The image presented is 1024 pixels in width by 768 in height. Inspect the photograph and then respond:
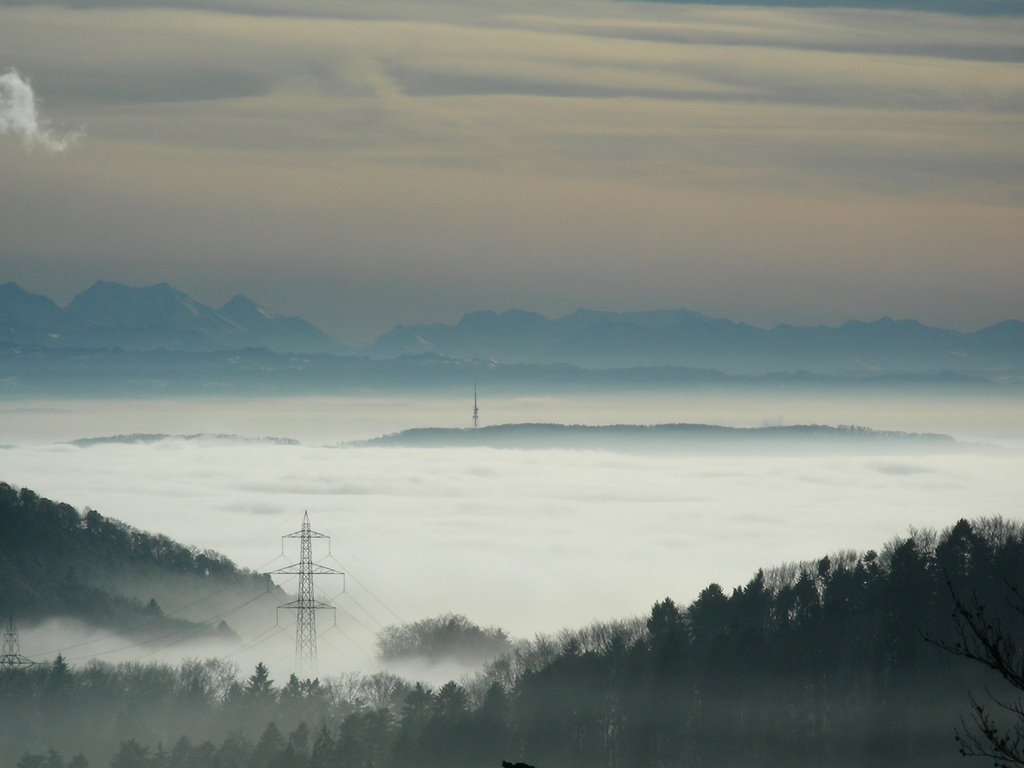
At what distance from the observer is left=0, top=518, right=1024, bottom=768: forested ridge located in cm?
8256

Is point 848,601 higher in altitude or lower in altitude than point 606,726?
higher

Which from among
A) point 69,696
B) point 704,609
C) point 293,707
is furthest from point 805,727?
point 69,696

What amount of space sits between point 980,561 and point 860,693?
11.1 m

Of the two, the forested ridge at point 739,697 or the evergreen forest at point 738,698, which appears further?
the forested ridge at point 739,697

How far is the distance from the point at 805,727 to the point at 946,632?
9972 mm

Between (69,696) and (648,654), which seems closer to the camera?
(648,654)

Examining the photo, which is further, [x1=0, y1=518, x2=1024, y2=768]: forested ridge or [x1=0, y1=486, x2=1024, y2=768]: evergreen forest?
[x1=0, y1=518, x2=1024, y2=768]: forested ridge

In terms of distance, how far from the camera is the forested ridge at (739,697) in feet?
271

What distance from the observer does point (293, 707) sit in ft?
367

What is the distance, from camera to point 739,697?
90125 millimetres

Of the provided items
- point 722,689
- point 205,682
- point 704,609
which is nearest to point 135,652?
point 205,682

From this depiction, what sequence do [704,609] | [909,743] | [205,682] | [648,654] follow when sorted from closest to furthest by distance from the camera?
[909,743] < [648,654] < [704,609] < [205,682]

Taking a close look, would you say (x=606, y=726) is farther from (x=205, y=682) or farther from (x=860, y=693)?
(x=205, y=682)

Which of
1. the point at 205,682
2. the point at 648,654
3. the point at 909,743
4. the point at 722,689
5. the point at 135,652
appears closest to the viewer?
the point at 909,743
